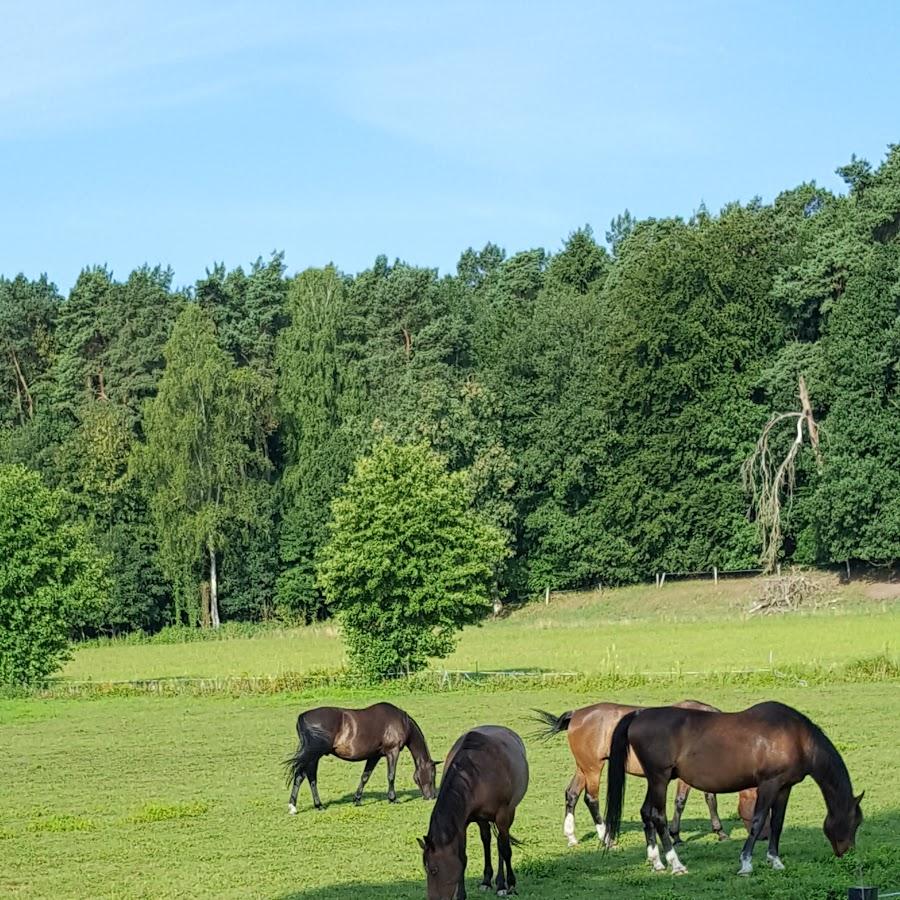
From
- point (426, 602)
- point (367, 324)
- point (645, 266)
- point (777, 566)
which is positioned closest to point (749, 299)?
point (645, 266)

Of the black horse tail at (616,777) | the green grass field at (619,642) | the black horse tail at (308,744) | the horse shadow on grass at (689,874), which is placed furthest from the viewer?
the green grass field at (619,642)

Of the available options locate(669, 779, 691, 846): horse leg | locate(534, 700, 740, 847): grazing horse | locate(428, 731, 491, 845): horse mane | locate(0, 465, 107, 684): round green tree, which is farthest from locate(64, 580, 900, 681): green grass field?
locate(428, 731, 491, 845): horse mane

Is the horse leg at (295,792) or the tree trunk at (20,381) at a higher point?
the tree trunk at (20,381)

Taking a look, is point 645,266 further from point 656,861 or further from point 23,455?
point 656,861

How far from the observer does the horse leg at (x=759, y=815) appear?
1455 cm

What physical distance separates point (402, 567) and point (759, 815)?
27621mm

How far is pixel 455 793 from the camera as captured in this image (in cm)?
1394

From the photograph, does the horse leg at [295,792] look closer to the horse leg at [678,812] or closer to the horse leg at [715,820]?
the horse leg at [678,812]

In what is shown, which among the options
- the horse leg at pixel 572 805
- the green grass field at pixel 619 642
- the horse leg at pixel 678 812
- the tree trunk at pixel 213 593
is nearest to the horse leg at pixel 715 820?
the horse leg at pixel 678 812

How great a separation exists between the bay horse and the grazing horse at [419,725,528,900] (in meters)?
6.20

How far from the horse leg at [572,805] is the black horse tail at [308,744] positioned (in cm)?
481

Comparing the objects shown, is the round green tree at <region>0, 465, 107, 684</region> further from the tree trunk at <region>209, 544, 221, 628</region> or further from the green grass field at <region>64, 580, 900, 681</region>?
the tree trunk at <region>209, 544, 221, 628</region>

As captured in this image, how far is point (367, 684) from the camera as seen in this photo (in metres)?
41.8

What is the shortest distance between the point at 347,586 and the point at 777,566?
115ft
